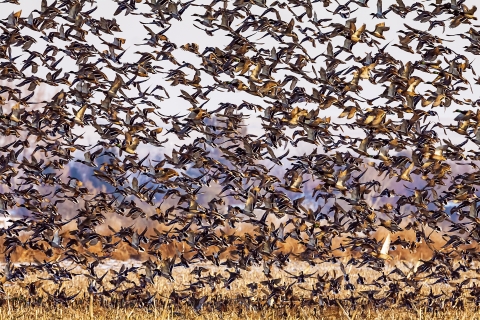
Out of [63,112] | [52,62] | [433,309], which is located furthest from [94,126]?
[433,309]

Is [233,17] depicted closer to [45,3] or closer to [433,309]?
[45,3]

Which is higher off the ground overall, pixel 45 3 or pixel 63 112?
pixel 45 3

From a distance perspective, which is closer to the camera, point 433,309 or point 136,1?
point 136,1

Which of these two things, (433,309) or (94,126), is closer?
(94,126)

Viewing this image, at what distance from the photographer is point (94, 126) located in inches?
435

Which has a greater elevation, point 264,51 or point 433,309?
point 264,51

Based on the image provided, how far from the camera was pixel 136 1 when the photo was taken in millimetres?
11086

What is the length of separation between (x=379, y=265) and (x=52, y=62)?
5600 mm

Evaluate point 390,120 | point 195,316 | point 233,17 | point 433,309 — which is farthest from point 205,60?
point 433,309

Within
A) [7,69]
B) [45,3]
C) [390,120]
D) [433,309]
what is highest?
[45,3]

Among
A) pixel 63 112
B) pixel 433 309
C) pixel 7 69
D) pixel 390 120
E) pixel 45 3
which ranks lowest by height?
pixel 433 309

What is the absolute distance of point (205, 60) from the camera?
11.0m

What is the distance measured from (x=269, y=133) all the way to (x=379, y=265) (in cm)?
260

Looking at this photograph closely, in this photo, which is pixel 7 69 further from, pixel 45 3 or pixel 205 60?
pixel 205 60
